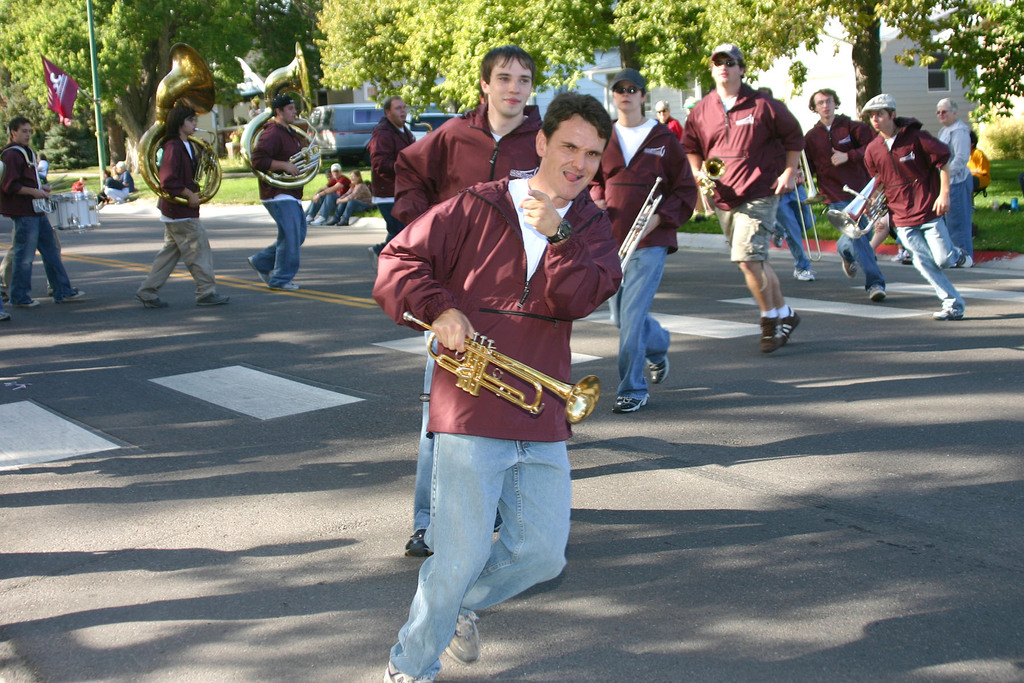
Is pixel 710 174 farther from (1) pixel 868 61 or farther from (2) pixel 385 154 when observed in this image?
(1) pixel 868 61

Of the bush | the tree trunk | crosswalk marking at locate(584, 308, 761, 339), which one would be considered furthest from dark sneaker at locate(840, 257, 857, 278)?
the bush

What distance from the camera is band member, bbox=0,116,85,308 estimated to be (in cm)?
1147

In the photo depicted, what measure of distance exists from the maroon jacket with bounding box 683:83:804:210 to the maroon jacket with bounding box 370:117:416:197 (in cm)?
306

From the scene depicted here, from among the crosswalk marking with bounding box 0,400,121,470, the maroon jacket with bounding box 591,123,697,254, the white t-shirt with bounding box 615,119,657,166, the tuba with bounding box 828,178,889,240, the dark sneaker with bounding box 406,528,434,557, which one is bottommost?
the dark sneaker with bounding box 406,528,434,557

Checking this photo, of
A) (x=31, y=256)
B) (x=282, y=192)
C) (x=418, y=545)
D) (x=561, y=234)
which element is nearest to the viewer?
(x=561, y=234)

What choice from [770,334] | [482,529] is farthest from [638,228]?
[482,529]

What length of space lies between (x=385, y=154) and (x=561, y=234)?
7.29 meters

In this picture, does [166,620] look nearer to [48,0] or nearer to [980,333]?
[980,333]

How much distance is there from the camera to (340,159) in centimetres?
4278

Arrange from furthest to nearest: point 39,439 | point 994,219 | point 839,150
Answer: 1. point 994,219
2. point 839,150
3. point 39,439

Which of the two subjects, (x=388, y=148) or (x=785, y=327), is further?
(x=388, y=148)

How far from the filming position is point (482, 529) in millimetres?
3174

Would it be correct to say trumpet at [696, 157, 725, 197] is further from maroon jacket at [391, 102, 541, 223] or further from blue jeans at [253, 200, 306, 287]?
blue jeans at [253, 200, 306, 287]

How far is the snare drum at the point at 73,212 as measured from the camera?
39.6ft
